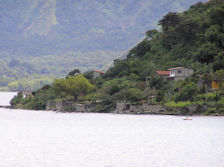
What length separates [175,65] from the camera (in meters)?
152

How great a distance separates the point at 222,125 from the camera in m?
78.6

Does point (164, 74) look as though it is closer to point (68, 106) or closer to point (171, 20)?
point (68, 106)

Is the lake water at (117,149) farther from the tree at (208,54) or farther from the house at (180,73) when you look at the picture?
the house at (180,73)

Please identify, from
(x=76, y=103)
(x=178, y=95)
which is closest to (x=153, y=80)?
(x=178, y=95)

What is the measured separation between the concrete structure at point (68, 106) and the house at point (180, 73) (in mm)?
25242

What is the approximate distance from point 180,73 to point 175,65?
15.4 meters

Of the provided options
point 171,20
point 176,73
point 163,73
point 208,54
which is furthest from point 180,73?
point 171,20

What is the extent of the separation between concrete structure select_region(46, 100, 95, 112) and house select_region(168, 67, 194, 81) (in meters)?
25.2

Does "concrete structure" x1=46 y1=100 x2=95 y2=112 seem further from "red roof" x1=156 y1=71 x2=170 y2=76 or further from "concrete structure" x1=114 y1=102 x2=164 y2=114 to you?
"red roof" x1=156 y1=71 x2=170 y2=76

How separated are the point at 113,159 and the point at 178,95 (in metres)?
69.2

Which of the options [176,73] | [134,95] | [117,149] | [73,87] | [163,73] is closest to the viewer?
[117,149]

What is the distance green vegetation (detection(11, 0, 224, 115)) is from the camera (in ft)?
364

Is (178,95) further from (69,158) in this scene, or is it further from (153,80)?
(69,158)

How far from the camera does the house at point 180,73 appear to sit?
136 metres
